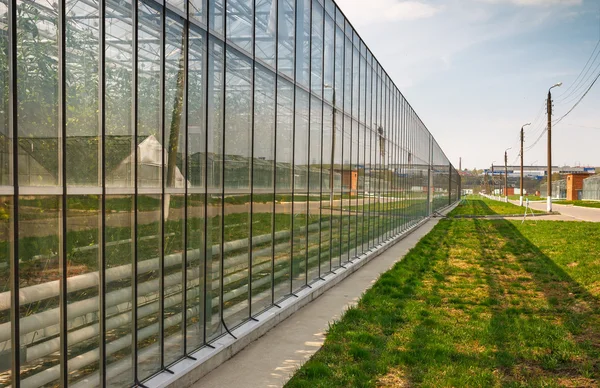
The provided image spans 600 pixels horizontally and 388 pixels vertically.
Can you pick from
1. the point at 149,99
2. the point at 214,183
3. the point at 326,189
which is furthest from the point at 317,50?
the point at 149,99

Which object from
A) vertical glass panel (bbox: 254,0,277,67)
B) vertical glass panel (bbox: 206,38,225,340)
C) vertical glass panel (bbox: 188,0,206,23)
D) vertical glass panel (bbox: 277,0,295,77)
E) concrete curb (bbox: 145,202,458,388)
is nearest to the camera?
concrete curb (bbox: 145,202,458,388)

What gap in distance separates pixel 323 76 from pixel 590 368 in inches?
259

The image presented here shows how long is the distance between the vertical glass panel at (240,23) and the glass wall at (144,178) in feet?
0.08

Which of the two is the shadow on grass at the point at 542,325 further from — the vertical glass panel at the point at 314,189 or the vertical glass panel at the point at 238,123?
the vertical glass panel at the point at 238,123

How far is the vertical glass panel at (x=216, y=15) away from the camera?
5656 mm

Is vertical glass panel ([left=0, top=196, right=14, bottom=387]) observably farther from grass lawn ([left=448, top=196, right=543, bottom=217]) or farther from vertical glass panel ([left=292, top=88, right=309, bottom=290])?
grass lawn ([left=448, top=196, right=543, bottom=217])

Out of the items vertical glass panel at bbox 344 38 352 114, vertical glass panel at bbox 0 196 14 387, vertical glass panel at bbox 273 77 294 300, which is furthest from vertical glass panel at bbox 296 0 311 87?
vertical glass panel at bbox 0 196 14 387

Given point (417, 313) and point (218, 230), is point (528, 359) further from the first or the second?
point (218, 230)

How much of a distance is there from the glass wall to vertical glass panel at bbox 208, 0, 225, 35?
2cm

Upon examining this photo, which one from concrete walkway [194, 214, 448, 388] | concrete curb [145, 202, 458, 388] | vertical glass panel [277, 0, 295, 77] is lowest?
concrete walkway [194, 214, 448, 388]

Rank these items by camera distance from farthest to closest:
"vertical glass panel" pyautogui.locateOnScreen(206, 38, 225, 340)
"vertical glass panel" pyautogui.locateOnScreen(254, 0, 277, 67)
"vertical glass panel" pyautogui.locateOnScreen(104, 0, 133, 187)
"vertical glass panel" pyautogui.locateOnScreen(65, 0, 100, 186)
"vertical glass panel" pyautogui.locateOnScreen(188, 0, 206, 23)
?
"vertical glass panel" pyautogui.locateOnScreen(254, 0, 277, 67), "vertical glass panel" pyautogui.locateOnScreen(206, 38, 225, 340), "vertical glass panel" pyautogui.locateOnScreen(188, 0, 206, 23), "vertical glass panel" pyautogui.locateOnScreen(104, 0, 133, 187), "vertical glass panel" pyautogui.locateOnScreen(65, 0, 100, 186)

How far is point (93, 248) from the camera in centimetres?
406

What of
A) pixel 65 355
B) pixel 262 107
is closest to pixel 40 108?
pixel 65 355

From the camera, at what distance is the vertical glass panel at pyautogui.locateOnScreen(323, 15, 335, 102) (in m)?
10.4
